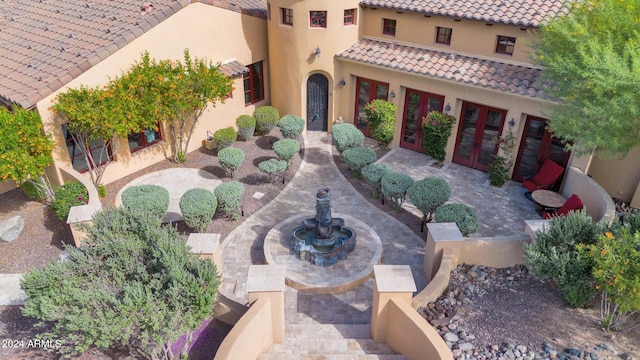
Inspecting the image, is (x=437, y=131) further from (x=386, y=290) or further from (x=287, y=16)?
(x=386, y=290)

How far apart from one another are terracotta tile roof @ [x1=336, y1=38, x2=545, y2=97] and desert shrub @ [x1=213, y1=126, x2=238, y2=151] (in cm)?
568

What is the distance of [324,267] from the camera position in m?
13.6

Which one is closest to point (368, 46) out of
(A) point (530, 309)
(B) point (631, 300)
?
(A) point (530, 309)

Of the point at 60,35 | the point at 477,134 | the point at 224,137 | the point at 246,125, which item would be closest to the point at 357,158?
the point at 477,134

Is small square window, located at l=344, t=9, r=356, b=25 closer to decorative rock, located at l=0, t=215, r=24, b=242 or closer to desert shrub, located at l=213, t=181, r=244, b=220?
desert shrub, located at l=213, t=181, r=244, b=220

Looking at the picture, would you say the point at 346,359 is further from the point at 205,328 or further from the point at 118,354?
the point at 118,354

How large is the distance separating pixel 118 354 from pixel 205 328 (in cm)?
189

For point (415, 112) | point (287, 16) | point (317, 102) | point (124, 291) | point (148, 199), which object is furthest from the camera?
point (317, 102)

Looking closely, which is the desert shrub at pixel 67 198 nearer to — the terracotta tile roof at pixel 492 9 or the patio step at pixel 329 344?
the patio step at pixel 329 344

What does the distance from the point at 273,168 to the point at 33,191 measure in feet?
26.6

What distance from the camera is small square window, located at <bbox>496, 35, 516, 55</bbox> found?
1748 centimetres

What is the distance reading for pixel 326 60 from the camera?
68.0 ft

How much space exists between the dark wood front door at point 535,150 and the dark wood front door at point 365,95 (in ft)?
19.8

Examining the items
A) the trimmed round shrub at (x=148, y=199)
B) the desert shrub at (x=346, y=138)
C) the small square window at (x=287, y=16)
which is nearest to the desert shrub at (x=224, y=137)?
the desert shrub at (x=346, y=138)
